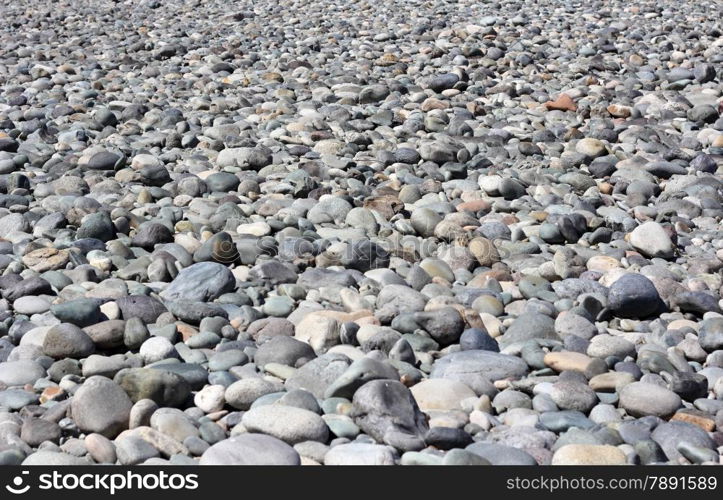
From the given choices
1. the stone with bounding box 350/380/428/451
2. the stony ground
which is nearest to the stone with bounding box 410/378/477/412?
the stony ground

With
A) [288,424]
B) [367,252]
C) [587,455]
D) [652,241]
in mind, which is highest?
[288,424]

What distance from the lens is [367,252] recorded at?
390 cm

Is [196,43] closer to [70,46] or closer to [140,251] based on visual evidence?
[70,46]

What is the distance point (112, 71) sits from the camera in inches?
286

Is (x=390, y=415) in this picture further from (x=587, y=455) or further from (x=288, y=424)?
(x=587, y=455)

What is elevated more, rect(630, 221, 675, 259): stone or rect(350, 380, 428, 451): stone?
rect(350, 380, 428, 451): stone

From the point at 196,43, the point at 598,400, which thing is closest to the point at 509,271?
the point at 598,400

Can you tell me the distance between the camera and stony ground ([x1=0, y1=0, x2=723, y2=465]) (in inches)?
104

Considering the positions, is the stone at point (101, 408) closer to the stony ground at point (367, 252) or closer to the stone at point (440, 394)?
the stony ground at point (367, 252)

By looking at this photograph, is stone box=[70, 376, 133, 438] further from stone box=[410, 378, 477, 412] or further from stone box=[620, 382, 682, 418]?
stone box=[620, 382, 682, 418]
